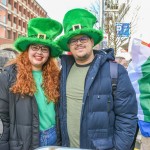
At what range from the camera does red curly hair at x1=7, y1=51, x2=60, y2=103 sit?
2.94m

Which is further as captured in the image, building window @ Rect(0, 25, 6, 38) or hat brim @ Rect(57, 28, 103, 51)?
building window @ Rect(0, 25, 6, 38)

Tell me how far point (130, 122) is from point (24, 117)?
0.96 m

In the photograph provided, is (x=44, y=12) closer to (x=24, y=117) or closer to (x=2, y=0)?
(x=2, y=0)

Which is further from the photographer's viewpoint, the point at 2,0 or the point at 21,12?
the point at 21,12

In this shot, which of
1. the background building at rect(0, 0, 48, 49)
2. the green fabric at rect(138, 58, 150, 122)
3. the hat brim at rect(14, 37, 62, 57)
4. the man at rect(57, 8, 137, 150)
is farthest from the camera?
the background building at rect(0, 0, 48, 49)

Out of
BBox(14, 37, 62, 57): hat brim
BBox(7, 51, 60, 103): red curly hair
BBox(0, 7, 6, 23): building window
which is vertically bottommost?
BBox(7, 51, 60, 103): red curly hair

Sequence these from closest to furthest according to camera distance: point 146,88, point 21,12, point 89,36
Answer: point 89,36 → point 146,88 → point 21,12

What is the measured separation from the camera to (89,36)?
9.92ft

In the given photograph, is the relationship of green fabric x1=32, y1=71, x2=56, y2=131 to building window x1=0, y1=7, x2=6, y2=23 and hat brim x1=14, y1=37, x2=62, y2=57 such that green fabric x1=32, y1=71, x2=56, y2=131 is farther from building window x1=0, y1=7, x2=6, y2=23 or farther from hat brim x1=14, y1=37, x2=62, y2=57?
building window x1=0, y1=7, x2=6, y2=23

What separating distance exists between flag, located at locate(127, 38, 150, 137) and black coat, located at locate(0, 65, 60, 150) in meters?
1.07

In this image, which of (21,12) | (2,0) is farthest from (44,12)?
(2,0)

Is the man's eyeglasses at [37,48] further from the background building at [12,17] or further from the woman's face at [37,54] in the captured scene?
the background building at [12,17]

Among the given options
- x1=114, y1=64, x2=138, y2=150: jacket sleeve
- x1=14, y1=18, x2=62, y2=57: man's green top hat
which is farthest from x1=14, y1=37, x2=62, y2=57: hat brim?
x1=114, y1=64, x2=138, y2=150: jacket sleeve

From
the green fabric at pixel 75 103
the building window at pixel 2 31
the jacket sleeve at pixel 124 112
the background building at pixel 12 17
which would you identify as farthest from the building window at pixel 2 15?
the jacket sleeve at pixel 124 112
